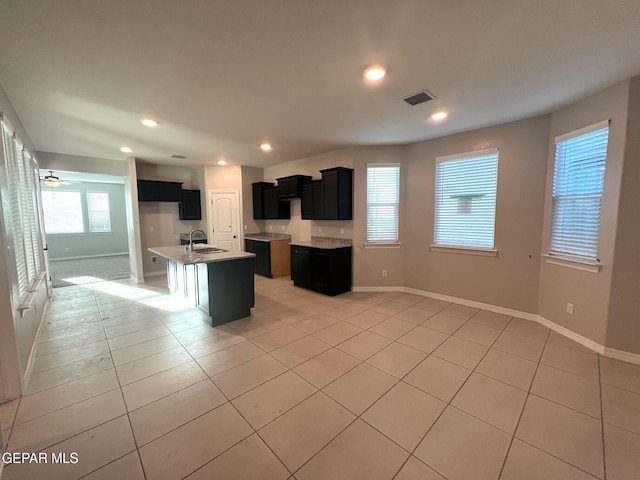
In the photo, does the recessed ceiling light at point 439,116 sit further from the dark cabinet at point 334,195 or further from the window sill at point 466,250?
the window sill at point 466,250

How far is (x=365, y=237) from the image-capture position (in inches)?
188

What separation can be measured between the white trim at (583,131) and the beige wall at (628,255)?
19 centimetres

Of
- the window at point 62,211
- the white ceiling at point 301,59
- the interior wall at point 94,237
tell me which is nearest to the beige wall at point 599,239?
the white ceiling at point 301,59

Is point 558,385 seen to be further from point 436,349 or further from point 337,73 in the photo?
point 337,73

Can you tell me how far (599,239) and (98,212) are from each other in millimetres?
12593

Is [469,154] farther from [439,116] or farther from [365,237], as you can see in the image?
[365,237]

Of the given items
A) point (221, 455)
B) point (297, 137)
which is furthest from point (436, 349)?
point (297, 137)

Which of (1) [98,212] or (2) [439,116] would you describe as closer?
(2) [439,116]

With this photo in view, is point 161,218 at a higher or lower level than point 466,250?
higher

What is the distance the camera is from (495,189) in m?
3.68

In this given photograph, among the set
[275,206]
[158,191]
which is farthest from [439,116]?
[158,191]

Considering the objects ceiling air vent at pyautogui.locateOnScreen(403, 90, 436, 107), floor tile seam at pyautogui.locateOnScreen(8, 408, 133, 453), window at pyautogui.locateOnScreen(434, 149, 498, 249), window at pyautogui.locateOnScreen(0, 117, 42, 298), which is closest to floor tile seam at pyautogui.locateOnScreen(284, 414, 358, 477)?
floor tile seam at pyautogui.locateOnScreen(8, 408, 133, 453)

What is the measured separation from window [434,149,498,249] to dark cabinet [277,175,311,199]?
106 inches

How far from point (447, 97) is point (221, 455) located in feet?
11.9
